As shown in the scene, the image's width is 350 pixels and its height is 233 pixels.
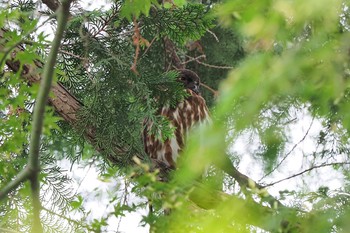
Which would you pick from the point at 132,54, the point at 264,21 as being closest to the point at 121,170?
the point at 132,54

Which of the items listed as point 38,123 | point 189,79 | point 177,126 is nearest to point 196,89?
point 189,79

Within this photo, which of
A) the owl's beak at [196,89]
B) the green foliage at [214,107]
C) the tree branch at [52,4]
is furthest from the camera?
the owl's beak at [196,89]

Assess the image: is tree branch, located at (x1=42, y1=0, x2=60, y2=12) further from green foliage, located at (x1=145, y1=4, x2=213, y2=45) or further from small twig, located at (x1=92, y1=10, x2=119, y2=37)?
green foliage, located at (x1=145, y1=4, x2=213, y2=45)

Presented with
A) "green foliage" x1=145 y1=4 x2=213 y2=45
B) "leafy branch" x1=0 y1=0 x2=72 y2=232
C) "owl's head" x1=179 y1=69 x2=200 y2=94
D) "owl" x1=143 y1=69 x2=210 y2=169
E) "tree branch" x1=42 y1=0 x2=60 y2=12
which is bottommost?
"leafy branch" x1=0 y1=0 x2=72 y2=232

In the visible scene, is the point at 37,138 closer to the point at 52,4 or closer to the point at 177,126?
the point at 52,4

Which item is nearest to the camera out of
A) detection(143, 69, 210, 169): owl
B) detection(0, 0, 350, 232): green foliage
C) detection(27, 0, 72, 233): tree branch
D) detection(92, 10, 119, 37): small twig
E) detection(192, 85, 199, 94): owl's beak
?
detection(0, 0, 350, 232): green foliage

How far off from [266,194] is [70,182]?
1.59m

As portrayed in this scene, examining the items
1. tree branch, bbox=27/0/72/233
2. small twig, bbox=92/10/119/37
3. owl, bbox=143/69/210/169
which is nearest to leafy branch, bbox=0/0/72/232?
tree branch, bbox=27/0/72/233

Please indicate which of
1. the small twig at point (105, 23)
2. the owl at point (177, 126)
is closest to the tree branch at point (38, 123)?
the small twig at point (105, 23)

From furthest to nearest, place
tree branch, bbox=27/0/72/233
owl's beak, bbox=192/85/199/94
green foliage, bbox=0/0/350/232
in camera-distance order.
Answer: owl's beak, bbox=192/85/199/94
tree branch, bbox=27/0/72/233
green foliage, bbox=0/0/350/232

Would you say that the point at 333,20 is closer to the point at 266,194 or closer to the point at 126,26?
the point at 266,194

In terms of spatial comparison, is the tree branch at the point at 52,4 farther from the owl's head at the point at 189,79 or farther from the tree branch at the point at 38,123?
the tree branch at the point at 38,123

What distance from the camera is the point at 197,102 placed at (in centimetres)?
382

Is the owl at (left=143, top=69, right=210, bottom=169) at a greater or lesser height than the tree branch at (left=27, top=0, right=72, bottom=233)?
greater
